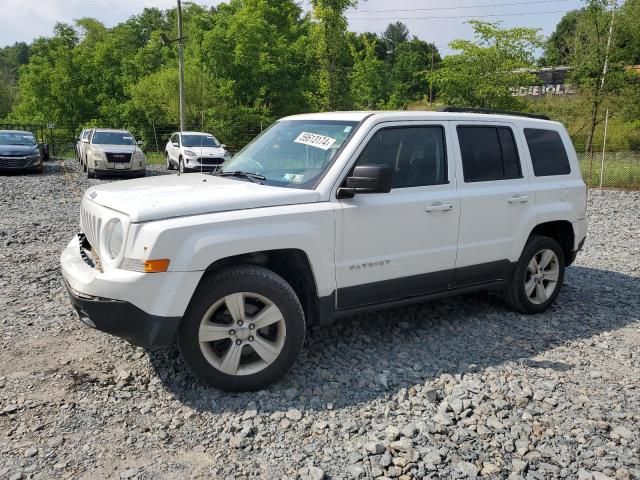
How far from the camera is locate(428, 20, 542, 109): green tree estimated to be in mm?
20641

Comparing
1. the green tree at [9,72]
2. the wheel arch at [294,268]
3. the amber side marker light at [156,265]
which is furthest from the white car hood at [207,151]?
the green tree at [9,72]

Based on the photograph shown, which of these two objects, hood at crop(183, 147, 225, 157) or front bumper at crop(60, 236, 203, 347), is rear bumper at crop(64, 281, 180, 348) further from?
hood at crop(183, 147, 225, 157)

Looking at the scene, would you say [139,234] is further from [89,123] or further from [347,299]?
[89,123]

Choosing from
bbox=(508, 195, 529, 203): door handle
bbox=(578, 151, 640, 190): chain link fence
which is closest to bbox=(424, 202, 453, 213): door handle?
bbox=(508, 195, 529, 203): door handle

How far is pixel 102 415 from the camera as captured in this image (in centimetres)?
336

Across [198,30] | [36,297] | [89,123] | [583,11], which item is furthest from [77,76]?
[36,297]

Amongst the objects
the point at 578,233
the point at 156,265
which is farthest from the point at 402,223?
the point at 578,233

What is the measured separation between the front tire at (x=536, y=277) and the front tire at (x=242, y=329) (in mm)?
2468

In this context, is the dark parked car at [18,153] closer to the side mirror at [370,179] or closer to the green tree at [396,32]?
the side mirror at [370,179]

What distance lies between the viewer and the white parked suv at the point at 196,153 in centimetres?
1955

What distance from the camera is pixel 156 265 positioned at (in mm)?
3207

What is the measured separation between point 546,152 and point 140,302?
13.3 feet

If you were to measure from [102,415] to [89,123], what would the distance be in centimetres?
4604

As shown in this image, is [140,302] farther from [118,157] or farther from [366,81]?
[366,81]
